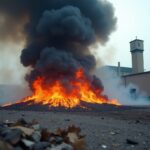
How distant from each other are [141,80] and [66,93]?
20385 mm

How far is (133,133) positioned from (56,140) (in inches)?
177

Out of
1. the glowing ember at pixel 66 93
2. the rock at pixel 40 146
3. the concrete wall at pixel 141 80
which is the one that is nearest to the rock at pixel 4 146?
the rock at pixel 40 146

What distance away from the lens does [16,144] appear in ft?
20.4

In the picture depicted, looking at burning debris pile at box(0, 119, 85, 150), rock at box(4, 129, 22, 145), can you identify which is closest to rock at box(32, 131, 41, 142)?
burning debris pile at box(0, 119, 85, 150)

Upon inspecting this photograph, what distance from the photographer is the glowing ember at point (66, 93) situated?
27.1 metres

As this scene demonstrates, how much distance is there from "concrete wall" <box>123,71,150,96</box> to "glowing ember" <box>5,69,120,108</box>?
1352 centimetres

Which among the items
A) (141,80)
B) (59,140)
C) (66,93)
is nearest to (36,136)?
(59,140)

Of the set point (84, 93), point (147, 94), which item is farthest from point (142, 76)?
point (84, 93)

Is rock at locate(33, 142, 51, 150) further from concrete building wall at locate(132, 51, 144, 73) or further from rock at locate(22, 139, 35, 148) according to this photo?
concrete building wall at locate(132, 51, 144, 73)

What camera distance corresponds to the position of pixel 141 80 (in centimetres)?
4541

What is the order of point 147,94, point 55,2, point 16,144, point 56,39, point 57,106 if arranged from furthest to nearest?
point 147,94 < point 55,2 < point 56,39 < point 57,106 < point 16,144

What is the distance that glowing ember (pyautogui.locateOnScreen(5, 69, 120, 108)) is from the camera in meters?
27.1

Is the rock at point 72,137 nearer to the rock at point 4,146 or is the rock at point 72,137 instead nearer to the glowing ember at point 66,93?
the rock at point 4,146

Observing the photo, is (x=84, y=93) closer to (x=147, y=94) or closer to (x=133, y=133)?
(x=147, y=94)
